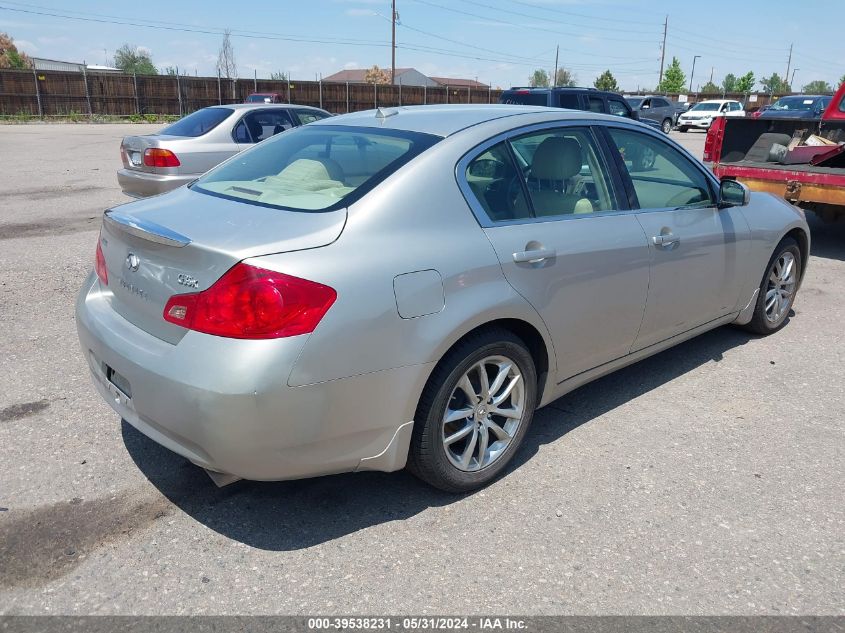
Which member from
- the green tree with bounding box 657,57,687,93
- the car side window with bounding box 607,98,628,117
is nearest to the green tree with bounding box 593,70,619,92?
the green tree with bounding box 657,57,687,93

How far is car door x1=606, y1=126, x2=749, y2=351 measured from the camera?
393 cm

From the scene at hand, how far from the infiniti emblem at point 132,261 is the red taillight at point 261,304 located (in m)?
0.51

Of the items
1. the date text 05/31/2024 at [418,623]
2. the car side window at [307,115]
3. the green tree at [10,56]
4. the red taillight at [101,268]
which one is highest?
the green tree at [10,56]

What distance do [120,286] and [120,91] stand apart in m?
39.7

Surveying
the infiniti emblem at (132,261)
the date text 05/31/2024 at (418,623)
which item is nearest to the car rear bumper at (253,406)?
the infiniti emblem at (132,261)

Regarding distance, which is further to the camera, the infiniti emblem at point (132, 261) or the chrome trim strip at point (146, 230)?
the infiniti emblem at point (132, 261)

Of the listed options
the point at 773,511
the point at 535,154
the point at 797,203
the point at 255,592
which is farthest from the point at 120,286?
the point at 797,203

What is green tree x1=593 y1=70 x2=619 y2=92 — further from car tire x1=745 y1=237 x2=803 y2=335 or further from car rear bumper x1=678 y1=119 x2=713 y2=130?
car tire x1=745 y1=237 x2=803 y2=335

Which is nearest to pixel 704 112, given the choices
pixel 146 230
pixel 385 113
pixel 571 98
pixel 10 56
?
pixel 571 98

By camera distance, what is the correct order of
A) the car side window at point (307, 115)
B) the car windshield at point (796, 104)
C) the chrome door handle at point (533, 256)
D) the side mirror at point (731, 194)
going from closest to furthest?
the chrome door handle at point (533, 256), the side mirror at point (731, 194), the car side window at point (307, 115), the car windshield at point (796, 104)

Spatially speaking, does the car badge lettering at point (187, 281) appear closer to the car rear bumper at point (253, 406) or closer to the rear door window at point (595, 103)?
the car rear bumper at point (253, 406)

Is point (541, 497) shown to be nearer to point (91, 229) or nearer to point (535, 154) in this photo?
point (535, 154)

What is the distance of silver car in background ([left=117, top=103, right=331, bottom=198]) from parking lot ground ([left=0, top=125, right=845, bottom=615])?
15.9 ft

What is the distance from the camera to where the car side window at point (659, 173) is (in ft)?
13.1
